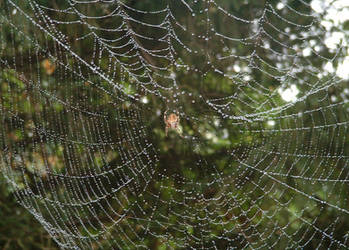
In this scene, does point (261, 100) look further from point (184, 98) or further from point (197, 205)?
point (197, 205)

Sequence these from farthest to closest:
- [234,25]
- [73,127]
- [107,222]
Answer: [107,222]
[234,25]
[73,127]

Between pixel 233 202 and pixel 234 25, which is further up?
pixel 234 25

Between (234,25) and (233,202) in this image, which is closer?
(234,25)

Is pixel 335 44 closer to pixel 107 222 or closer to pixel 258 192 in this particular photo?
pixel 258 192

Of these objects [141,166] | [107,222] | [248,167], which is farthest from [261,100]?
[107,222]

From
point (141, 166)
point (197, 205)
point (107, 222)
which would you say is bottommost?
point (107, 222)

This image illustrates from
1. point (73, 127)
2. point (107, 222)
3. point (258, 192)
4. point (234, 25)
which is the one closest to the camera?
point (73, 127)

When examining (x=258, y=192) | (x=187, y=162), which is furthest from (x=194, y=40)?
(x=258, y=192)
